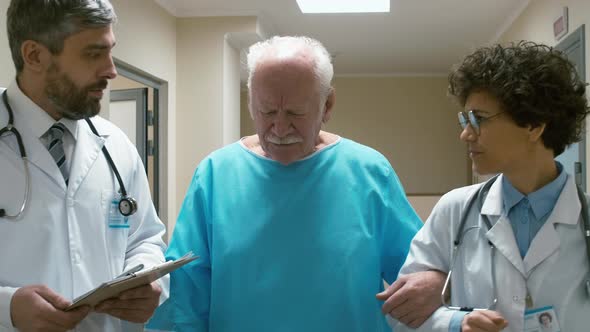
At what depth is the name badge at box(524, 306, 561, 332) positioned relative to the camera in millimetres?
1156

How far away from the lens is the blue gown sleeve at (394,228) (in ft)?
4.83

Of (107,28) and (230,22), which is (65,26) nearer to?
(107,28)

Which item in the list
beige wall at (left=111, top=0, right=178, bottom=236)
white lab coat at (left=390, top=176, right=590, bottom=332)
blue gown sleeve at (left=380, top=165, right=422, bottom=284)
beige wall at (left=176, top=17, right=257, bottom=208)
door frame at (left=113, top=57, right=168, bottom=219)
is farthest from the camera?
beige wall at (left=176, top=17, right=257, bottom=208)

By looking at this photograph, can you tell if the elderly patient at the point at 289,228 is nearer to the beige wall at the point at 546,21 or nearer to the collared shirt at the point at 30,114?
the collared shirt at the point at 30,114

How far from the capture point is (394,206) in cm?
149

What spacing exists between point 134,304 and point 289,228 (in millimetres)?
401

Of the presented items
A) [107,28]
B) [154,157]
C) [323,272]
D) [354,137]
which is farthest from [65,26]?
[354,137]

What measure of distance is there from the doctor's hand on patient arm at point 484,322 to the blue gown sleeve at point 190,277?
0.63m

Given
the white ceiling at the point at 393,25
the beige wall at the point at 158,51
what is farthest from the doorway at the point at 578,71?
the beige wall at the point at 158,51

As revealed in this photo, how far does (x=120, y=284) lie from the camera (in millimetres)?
1103

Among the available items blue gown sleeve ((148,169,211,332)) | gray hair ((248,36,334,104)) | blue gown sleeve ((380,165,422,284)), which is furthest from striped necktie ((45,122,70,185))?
blue gown sleeve ((380,165,422,284))

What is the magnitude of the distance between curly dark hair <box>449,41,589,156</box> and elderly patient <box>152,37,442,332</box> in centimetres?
36

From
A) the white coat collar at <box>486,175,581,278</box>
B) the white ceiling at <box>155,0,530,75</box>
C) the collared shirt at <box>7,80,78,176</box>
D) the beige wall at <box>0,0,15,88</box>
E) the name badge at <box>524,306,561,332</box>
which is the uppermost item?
the white ceiling at <box>155,0,530,75</box>

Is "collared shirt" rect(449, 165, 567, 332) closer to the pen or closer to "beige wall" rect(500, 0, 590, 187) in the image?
the pen
